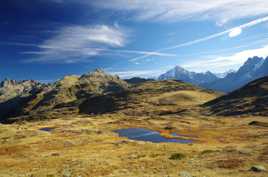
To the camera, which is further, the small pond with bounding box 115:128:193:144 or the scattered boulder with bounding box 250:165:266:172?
the small pond with bounding box 115:128:193:144

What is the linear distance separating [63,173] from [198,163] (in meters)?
20.2

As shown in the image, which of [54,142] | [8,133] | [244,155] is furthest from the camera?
[8,133]

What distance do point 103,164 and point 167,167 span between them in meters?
11.9

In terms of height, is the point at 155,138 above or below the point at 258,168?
below

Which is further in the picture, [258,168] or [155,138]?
[155,138]

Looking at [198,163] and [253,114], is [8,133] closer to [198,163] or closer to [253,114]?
[198,163]

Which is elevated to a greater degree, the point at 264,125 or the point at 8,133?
the point at 8,133

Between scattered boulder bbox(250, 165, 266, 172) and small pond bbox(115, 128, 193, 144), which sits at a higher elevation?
scattered boulder bbox(250, 165, 266, 172)

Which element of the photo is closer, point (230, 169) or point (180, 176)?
point (180, 176)

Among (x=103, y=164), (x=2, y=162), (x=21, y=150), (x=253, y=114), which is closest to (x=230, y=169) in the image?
(x=103, y=164)

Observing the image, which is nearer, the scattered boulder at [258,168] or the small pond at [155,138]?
the scattered boulder at [258,168]

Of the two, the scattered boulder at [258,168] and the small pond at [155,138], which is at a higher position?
the scattered boulder at [258,168]

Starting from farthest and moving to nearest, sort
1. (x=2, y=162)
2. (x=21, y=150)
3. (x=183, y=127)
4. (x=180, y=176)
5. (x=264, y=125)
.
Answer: (x=183, y=127) → (x=264, y=125) → (x=21, y=150) → (x=2, y=162) → (x=180, y=176)

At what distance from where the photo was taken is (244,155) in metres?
46.9
